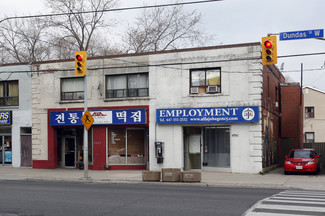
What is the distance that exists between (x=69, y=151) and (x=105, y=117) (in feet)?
13.7

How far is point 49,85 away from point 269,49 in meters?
15.7

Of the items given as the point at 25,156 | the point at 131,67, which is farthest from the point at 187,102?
the point at 25,156

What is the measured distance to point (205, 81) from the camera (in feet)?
76.0

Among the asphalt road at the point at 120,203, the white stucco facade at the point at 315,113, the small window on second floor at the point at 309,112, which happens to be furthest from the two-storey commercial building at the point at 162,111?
the small window on second floor at the point at 309,112

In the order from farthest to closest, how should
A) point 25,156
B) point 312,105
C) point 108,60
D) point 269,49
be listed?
point 312,105, point 25,156, point 108,60, point 269,49

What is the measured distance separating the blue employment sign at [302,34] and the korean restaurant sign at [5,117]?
62.7 ft

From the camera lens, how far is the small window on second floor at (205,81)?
900 inches

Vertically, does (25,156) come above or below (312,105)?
below

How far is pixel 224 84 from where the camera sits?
22.6 m

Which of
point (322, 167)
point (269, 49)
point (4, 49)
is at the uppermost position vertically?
point (4, 49)

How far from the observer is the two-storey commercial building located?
22.2 meters

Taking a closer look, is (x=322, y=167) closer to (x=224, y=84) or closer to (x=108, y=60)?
(x=224, y=84)

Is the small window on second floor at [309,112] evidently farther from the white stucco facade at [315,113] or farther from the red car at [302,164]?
the red car at [302,164]

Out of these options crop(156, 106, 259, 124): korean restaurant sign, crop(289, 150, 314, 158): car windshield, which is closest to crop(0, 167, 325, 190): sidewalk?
crop(289, 150, 314, 158): car windshield
